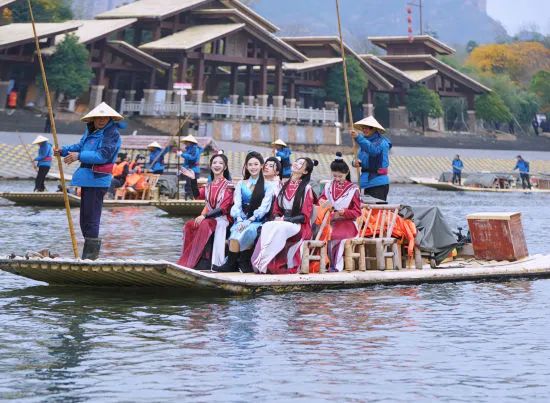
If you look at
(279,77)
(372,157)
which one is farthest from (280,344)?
(279,77)

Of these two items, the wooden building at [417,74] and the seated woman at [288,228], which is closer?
the seated woman at [288,228]

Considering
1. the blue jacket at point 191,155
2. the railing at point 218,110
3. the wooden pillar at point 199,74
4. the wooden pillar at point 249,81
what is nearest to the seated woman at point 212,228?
the blue jacket at point 191,155

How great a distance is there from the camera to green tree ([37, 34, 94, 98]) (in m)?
49.5

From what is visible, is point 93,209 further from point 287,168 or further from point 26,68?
point 26,68

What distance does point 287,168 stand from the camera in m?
26.4

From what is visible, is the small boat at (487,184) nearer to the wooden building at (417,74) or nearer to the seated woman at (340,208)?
the wooden building at (417,74)

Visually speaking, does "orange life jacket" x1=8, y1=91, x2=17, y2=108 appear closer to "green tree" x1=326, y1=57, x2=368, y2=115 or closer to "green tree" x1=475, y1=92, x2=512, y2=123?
"green tree" x1=326, y1=57, x2=368, y2=115

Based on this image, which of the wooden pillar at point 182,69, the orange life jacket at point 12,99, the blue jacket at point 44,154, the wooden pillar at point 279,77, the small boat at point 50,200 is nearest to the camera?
the small boat at point 50,200

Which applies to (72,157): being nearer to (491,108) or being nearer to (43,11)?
(43,11)

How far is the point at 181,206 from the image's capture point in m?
24.5

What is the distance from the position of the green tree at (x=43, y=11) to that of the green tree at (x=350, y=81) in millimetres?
13669

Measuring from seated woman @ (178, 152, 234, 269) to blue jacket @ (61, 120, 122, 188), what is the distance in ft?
3.37

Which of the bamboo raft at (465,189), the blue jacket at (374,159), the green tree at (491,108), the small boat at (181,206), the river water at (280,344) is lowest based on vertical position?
the river water at (280,344)

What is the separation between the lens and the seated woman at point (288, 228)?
1243 cm
